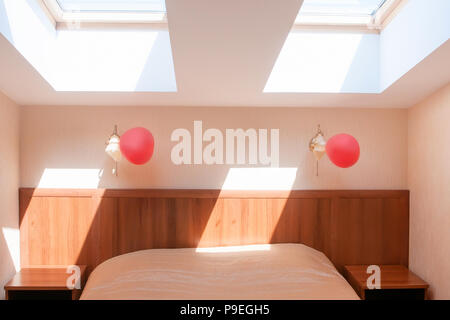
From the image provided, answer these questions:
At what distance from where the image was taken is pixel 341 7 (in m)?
2.13

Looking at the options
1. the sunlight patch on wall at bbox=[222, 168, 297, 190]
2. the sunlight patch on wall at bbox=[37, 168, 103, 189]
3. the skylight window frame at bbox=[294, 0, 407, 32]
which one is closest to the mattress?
the sunlight patch on wall at bbox=[222, 168, 297, 190]

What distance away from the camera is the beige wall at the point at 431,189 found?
2.26m

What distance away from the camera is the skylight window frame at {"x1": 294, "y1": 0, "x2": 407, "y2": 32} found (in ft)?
7.23

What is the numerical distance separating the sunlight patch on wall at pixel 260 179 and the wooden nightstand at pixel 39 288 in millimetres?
1511

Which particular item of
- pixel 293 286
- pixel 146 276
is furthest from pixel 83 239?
pixel 293 286

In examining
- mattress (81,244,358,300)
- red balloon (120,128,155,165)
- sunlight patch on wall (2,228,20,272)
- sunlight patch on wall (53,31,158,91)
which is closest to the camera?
mattress (81,244,358,300)

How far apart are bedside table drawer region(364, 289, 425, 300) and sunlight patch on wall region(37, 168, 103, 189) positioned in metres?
Answer: 2.38

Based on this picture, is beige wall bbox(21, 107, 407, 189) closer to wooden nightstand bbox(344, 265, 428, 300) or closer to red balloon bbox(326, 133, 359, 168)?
red balloon bbox(326, 133, 359, 168)

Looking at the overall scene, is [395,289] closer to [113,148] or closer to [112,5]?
[113,148]

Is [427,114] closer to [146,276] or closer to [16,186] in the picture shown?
[146,276]

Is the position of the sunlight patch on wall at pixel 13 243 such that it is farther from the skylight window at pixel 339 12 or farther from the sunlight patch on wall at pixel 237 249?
the skylight window at pixel 339 12

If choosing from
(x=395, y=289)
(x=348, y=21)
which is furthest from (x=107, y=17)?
(x=395, y=289)

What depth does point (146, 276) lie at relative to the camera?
2.17 m

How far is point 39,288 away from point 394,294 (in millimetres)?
2660
